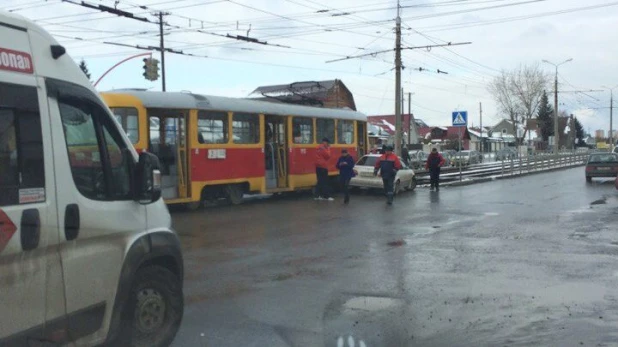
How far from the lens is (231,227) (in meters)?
13.7

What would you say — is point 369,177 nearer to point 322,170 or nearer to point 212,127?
point 322,170

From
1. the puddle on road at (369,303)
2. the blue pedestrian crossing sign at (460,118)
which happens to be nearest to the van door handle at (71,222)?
the puddle on road at (369,303)

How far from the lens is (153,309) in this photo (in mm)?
5227

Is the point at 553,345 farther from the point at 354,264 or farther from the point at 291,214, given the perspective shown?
the point at 291,214

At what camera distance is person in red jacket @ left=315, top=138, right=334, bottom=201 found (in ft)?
63.0

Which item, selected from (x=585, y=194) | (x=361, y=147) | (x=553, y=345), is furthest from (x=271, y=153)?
(x=553, y=345)

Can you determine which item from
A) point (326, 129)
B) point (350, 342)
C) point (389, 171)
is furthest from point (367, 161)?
point (350, 342)

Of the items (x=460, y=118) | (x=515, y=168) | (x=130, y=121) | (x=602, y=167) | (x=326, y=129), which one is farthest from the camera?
(x=515, y=168)

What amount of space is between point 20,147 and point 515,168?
37345 millimetres

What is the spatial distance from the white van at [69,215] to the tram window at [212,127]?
1167cm

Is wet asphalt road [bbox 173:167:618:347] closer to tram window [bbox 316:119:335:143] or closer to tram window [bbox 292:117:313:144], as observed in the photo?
tram window [bbox 292:117:313:144]

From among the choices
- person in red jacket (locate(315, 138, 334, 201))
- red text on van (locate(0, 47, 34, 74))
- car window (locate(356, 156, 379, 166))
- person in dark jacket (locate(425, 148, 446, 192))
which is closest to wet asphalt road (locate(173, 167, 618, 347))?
red text on van (locate(0, 47, 34, 74))

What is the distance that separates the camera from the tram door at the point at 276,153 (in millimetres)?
20000

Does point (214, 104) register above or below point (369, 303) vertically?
above
